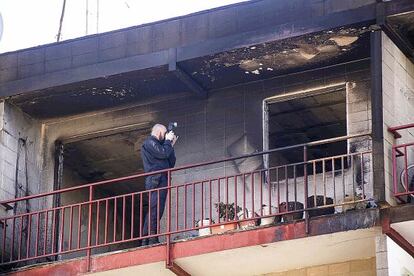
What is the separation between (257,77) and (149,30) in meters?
1.88

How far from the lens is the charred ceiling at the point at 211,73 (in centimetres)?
2119

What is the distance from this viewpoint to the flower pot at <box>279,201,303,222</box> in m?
20.0

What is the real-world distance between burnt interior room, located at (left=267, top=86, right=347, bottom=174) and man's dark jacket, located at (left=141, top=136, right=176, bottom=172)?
1.90m

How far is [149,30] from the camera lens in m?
22.4

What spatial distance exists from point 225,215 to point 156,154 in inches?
60.6

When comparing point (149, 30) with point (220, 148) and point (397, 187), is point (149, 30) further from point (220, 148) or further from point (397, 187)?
point (397, 187)

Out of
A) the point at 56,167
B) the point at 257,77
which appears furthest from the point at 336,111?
the point at 56,167

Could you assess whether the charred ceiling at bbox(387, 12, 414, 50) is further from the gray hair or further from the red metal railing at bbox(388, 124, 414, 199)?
the gray hair

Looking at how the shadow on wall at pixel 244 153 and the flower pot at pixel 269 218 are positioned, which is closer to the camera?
the flower pot at pixel 269 218

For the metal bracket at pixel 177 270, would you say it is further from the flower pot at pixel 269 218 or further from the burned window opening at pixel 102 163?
the burned window opening at pixel 102 163

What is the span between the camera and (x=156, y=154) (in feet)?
70.8

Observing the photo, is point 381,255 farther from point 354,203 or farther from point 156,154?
point 156,154

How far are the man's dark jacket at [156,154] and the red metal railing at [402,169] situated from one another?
3684 mm

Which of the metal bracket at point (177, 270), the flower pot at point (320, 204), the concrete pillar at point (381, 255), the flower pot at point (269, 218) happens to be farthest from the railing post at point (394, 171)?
the metal bracket at point (177, 270)
